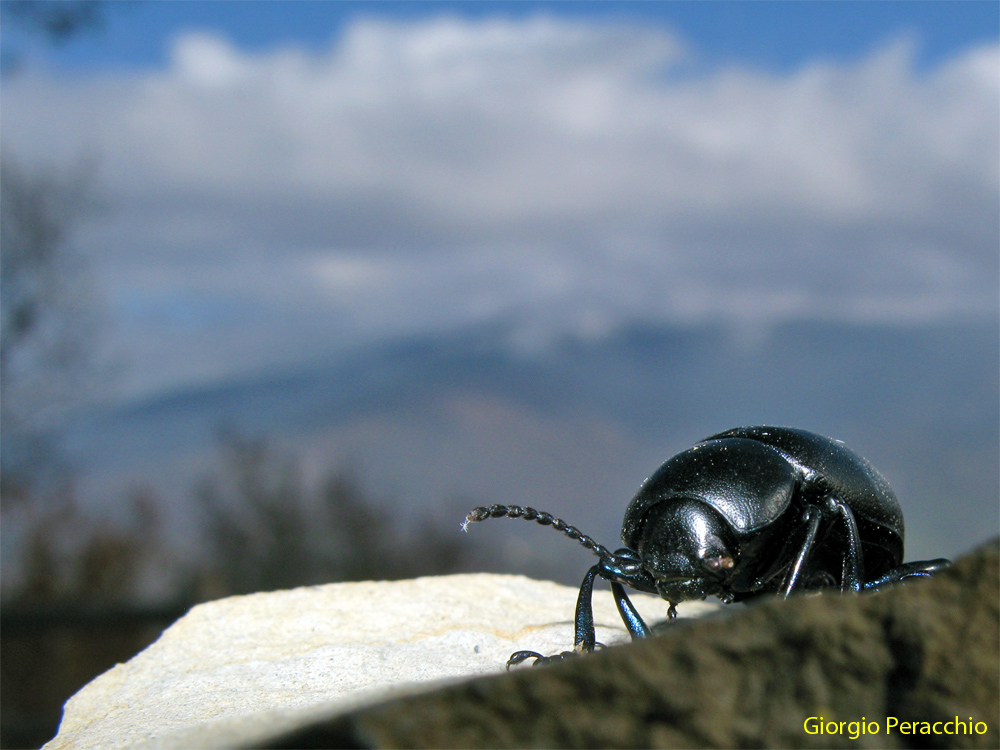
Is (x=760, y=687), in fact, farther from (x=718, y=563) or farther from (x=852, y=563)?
(x=852, y=563)

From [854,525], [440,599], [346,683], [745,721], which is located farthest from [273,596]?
[745,721]

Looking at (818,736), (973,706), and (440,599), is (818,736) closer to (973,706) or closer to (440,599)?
(973,706)

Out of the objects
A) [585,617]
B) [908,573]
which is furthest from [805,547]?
[585,617]

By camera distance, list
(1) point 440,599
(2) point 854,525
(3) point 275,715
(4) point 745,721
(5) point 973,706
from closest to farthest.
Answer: (4) point 745,721 → (5) point 973,706 → (3) point 275,715 → (2) point 854,525 → (1) point 440,599

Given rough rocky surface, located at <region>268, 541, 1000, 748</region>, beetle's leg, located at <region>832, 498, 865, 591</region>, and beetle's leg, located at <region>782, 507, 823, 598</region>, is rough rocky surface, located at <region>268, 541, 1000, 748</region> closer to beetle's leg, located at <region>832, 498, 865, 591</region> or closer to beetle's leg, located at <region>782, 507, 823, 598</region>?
beetle's leg, located at <region>782, 507, 823, 598</region>

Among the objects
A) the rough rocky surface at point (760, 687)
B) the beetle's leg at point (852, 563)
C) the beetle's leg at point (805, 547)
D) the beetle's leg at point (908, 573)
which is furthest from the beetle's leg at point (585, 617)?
the rough rocky surface at point (760, 687)

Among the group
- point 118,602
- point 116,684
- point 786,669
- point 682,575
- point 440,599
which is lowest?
point 118,602

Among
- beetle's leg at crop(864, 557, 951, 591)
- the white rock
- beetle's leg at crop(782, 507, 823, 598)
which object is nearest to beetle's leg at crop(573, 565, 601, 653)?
the white rock
